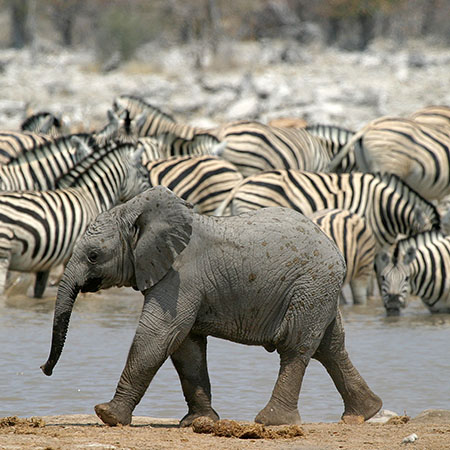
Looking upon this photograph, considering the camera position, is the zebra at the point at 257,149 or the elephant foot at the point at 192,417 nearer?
the elephant foot at the point at 192,417

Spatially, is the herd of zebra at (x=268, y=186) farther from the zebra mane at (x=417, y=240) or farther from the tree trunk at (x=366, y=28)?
the tree trunk at (x=366, y=28)

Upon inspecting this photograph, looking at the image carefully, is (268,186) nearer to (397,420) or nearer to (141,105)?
(141,105)

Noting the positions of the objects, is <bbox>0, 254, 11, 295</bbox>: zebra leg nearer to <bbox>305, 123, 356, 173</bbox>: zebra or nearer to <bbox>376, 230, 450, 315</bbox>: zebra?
<bbox>376, 230, 450, 315</bbox>: zebra

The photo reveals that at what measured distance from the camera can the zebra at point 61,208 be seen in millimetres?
10336

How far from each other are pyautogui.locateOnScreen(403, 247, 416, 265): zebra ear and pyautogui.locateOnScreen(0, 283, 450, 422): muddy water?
553 mm

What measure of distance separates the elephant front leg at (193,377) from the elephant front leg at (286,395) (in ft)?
0.97

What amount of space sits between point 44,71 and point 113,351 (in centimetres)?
2190

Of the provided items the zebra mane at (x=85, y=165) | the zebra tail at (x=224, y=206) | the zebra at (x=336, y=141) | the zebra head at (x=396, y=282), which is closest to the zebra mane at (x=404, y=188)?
the zebra head at (x=396, y=282)

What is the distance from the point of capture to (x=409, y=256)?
1043 cm

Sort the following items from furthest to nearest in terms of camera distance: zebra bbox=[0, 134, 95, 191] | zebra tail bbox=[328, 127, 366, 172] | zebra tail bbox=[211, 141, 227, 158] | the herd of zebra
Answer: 1. zebra tail bbox=[211, 141, 227, 158]
2. zebra tail bbox=[328, 127, 366, 172]
3. zebra bbox=[0, 134, 95, 191]
4. the herd of zebra

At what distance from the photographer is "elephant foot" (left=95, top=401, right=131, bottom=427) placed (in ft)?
16.8

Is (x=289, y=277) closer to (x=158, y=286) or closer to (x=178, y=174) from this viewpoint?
(x=158, y=286)

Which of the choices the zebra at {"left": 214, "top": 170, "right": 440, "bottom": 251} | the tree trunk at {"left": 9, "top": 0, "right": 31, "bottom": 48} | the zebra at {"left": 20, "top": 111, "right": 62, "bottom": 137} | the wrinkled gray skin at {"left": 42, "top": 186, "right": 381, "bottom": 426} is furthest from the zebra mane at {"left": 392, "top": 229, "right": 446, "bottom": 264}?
the tree trunk at {"left": 9, "top": 0, "right": 31, "bottom": 48}

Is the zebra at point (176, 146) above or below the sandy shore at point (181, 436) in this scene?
above
